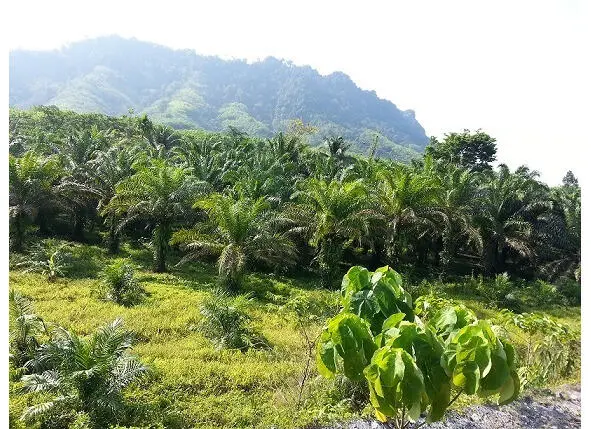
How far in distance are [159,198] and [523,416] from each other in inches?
348

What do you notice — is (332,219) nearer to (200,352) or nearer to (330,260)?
(330,260)

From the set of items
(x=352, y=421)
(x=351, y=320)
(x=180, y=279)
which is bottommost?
(x=180, y=279)

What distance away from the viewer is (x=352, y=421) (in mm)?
3814

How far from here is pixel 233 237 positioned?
10422mm

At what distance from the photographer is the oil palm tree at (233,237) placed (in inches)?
400

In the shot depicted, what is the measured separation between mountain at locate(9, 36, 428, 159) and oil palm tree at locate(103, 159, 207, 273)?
74654mm

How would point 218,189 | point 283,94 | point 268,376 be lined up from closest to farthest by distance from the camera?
point 268,376 < point 218,189 < point 283,94

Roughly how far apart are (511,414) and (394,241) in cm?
874

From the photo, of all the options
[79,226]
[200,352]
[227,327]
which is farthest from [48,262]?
[200,352]

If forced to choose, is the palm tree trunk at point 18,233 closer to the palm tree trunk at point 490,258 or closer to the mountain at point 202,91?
the palm tree trunk at point 490,258

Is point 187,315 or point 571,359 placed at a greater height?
point 571,359

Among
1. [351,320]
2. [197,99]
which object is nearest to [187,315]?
[351,320]

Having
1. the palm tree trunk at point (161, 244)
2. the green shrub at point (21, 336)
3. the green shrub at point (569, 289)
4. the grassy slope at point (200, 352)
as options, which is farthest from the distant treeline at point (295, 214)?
the green shrub at point (21, 336)

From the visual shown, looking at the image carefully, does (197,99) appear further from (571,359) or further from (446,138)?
(571,359)
